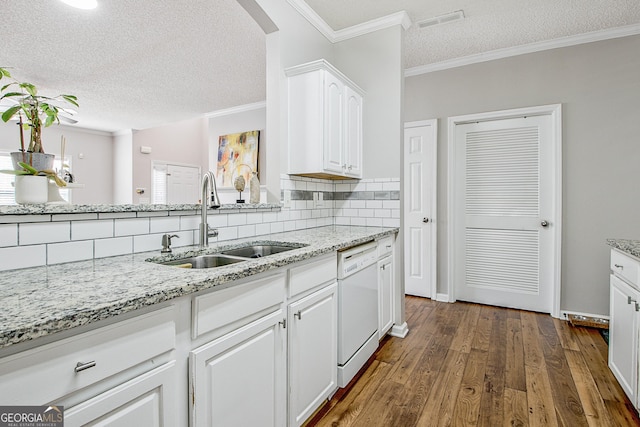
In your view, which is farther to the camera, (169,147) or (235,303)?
(169,147)

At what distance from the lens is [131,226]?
142 centimetres

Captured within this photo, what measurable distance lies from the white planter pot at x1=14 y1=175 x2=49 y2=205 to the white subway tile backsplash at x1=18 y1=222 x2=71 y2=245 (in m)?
0.11

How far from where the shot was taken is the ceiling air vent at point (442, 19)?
Result: 8.91ft

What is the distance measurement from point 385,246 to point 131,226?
176cm

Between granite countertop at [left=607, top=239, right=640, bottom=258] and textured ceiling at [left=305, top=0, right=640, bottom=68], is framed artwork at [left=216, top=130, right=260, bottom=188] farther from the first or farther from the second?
granite countertop at [left=607, top=239, right=640, bottom=258]

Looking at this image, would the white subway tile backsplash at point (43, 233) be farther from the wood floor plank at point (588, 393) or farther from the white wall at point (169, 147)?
the white wall at point (169, 147)

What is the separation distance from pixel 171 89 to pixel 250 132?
137 cm

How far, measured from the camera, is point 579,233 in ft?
10.1

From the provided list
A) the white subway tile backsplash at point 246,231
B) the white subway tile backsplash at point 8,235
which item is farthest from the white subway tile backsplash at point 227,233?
the white subway tile backsplash at point 8,235

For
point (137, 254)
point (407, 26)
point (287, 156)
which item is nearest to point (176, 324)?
point (137, 254)

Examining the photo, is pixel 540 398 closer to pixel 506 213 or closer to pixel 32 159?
pixel 506 213

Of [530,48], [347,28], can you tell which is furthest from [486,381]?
[530,48]

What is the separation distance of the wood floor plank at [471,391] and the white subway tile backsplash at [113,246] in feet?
5.93

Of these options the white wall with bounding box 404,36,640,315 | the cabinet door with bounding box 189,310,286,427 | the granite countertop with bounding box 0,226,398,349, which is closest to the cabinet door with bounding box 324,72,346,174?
the granite countertop with bounding box 0,226,398,349
